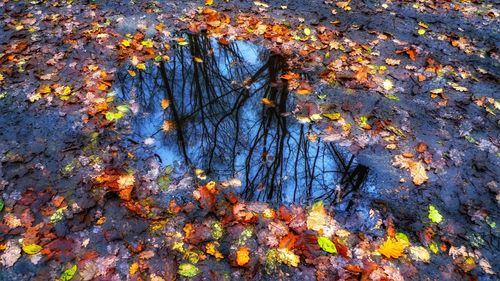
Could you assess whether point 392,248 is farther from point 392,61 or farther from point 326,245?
point 392,61

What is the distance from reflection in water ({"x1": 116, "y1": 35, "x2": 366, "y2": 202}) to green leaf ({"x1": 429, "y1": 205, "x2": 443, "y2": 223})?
2.06 feet

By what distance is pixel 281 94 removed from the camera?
4.14 metres

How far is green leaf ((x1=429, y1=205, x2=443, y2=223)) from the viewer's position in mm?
2930

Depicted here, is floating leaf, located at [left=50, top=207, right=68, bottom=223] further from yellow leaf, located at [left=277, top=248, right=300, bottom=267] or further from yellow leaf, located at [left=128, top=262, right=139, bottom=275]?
yellow leaf, located at [left=277, top=248, right=300, bottom=267]

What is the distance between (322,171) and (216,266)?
140 cm

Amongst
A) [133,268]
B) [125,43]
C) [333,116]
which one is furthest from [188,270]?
[125,43]

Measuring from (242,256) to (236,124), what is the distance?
159cm

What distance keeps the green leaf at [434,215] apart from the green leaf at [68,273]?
2867 mm

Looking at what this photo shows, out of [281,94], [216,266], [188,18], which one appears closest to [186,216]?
[216,266]

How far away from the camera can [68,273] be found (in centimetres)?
246

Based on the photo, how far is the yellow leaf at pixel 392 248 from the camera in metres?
2.68

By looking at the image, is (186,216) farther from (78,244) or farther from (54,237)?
(54,237)

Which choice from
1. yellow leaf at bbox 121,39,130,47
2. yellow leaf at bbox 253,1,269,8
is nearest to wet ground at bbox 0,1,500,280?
yellow leaf at bbox 121,39,130,47

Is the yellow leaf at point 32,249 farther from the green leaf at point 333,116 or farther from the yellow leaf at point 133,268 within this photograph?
the green leaf at point 333,116
